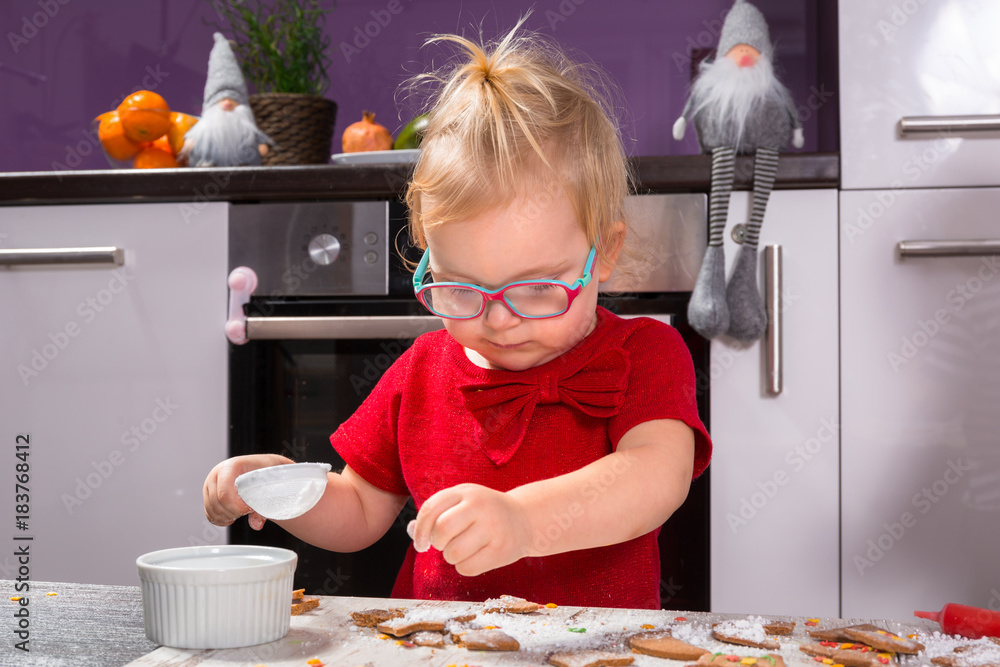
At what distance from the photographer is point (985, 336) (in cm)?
151

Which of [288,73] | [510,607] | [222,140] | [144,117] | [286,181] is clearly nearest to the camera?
[510,607]

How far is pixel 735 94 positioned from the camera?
155cm

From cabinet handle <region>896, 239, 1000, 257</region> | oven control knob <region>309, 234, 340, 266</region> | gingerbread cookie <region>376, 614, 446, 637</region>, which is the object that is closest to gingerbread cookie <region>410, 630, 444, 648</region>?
gingerbread cookie <region>376, 614, 446, 637</region>

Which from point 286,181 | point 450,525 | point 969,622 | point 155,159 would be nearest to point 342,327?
point 286,181

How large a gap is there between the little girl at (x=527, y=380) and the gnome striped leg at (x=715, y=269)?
1.67 feet

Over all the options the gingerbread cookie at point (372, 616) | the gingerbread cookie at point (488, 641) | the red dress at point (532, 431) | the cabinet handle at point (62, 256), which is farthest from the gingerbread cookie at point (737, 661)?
the cabinet handle at point (62, 256)

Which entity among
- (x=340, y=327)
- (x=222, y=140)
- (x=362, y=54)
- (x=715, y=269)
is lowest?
(x=340, y=327)

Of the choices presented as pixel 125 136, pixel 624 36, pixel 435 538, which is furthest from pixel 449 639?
pixel 624 36

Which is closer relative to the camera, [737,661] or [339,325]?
[737,661]

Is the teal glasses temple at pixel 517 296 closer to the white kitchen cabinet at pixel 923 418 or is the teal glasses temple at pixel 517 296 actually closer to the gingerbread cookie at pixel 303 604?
the gingerbread cookie at pixel 303 604

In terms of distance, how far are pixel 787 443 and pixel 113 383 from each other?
1263 mm

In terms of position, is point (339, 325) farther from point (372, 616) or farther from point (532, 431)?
point (372, 616)

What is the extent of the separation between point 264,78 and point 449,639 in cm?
170

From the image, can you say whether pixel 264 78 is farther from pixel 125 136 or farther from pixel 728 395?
Answer: pixel 728 395
